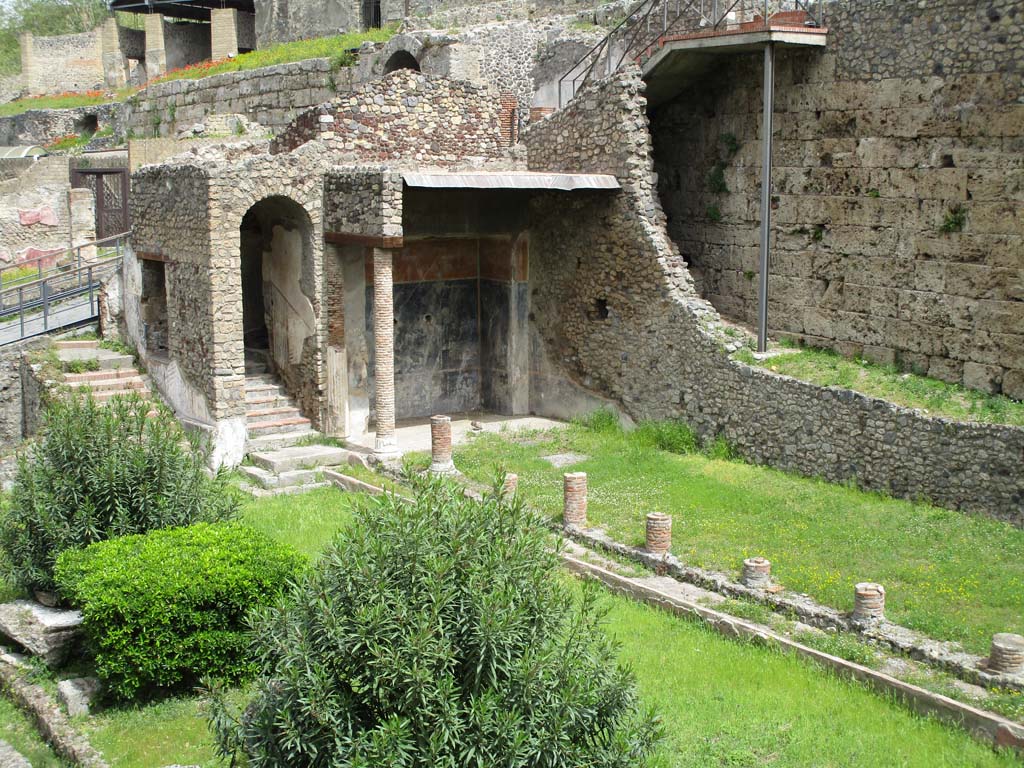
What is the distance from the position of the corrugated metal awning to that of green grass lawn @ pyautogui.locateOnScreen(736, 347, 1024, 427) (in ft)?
10.6

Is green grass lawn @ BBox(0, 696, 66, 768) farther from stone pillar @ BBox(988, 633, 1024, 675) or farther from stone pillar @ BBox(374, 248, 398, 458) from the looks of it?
stone pillar @ BBox(988, 633, 1024, 675)

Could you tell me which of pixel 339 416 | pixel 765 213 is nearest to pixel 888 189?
pixel 765 213

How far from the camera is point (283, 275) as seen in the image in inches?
697

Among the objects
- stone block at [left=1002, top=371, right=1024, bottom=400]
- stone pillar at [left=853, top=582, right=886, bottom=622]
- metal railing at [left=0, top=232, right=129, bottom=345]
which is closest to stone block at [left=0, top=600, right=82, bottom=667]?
stone pillar at [left=853, top=582, right=886, bottom=622]

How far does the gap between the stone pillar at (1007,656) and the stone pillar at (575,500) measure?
197 inches

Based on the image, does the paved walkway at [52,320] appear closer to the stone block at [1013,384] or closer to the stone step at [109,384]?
the stone step at [109,384]

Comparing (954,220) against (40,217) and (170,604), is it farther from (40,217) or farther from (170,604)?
(40,217)

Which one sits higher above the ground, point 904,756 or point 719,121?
point 719,121

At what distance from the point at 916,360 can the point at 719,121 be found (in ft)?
15.4

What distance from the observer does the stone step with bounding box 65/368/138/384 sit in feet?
60.3

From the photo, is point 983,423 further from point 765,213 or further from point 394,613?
point 394,613

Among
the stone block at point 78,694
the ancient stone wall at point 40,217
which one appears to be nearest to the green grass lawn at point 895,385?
the stone block at point 78,694

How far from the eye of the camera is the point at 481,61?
75.8ft

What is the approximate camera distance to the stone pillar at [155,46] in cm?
3556
